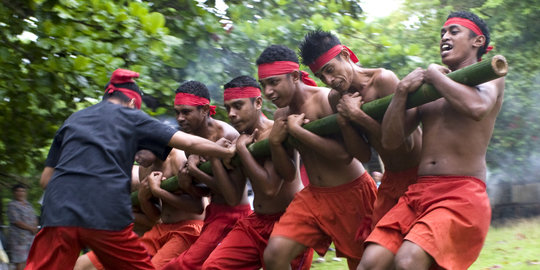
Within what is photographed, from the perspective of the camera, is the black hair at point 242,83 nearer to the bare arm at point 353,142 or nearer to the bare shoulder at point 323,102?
the bare shoulder at point 323,102

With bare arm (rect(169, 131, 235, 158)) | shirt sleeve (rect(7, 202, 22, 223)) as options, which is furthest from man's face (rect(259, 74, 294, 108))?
shirt sleeve (rect(7, 202, 22, 223))

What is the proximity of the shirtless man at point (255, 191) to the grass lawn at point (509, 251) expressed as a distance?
486 cm

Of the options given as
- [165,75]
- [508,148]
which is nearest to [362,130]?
[165,75]

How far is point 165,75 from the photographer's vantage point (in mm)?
7625

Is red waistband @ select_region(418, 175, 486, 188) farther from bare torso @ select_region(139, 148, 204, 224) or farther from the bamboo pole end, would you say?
bare torso @ select_region(139, 148, 204, 224)

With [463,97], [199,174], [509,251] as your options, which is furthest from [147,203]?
[509,251]

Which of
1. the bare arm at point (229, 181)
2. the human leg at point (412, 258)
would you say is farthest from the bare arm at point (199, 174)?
the human leg at point (412, 258)

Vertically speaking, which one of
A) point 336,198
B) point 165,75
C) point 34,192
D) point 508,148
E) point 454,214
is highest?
point 454,214

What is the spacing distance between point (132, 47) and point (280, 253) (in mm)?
2794

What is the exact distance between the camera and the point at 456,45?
13.8 feet

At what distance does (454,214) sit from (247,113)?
7.10ft

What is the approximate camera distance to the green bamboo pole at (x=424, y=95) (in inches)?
137

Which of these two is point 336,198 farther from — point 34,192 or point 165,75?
point 34,192

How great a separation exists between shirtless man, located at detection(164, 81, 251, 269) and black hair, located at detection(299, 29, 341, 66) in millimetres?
1180
